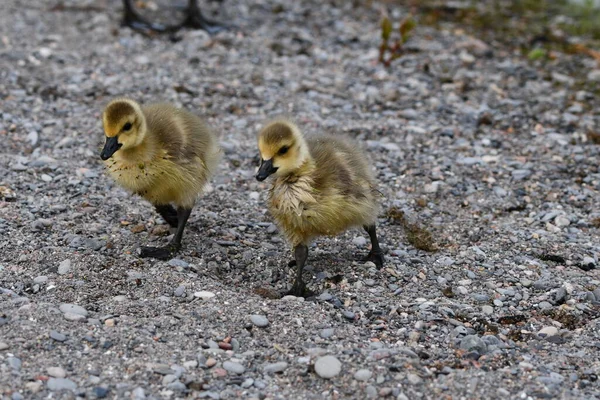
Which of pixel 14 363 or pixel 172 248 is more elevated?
pixel 14 363

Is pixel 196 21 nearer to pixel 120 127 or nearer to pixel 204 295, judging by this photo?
pixel 120 127

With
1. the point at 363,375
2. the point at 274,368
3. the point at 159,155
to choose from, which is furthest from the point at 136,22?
the point at 363,375

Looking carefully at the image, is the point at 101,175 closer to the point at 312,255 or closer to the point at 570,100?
the point at 312,255

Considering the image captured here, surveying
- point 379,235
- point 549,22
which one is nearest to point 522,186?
point 379,235

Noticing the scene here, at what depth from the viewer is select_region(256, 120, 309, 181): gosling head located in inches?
193

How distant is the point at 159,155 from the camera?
5.30 meters

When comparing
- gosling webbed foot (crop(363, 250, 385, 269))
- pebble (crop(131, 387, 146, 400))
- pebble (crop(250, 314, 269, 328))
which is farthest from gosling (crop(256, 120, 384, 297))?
pebble (crop(131, 387, 146, 400))

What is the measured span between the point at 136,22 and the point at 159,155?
4.93 metres

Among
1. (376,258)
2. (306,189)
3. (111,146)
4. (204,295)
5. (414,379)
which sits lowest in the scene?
(376,258)

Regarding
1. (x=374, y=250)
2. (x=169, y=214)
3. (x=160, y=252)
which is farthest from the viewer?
(x=169, y=214)

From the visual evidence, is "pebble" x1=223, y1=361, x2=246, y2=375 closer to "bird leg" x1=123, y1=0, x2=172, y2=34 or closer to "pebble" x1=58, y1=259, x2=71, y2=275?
"pebble" x1=58, y1=259, x2=71, y2=275

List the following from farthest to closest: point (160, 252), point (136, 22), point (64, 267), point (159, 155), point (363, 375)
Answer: point (136, 22) → point (160, 252) → point (159, 155) → point (64, 267) → point (363, 375)

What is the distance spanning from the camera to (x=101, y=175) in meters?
6.57

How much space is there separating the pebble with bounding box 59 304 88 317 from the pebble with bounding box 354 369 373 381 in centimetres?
155
